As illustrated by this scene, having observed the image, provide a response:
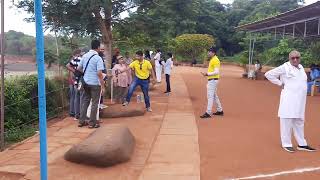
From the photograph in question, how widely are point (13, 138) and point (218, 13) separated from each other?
39857mm

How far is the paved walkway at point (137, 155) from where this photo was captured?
18.1ft

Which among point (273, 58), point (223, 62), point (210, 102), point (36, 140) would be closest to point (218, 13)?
point (223, 62)

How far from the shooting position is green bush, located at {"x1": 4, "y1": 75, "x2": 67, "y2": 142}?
880cm

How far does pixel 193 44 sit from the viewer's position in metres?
38.2

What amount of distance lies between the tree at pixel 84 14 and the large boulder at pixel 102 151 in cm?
584

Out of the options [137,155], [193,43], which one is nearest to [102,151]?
[137,155]

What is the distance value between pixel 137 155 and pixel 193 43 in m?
32.2

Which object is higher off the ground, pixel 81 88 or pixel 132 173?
pixel 81 88

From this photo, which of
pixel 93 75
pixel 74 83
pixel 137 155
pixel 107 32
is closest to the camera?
pixel 137 155

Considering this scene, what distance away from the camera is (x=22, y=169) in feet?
18.5

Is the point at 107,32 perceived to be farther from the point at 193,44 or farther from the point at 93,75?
the point at 193,44

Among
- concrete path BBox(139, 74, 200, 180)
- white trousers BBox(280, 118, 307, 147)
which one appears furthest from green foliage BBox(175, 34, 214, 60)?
white trousers BBox(280, 118, 307, 147)

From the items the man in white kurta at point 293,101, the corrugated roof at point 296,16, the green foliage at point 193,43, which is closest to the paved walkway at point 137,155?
the man in white kurta at point 293,101

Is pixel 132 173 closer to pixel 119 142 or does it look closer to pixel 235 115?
pixel 119 142
